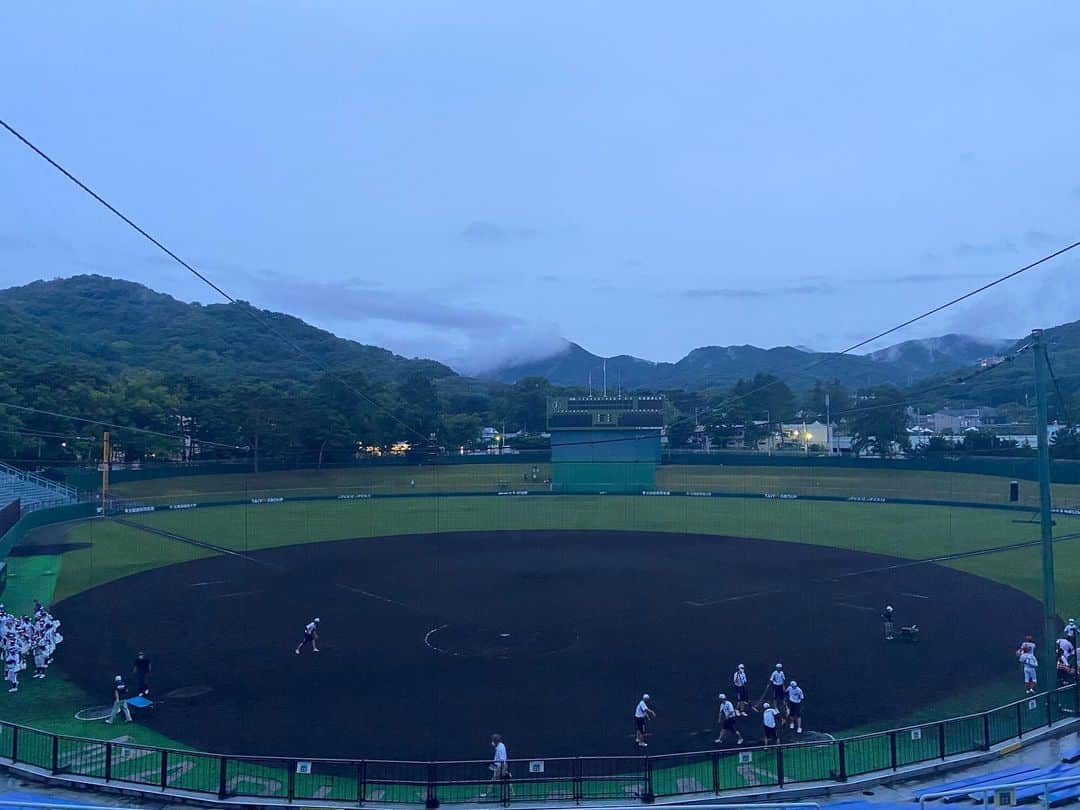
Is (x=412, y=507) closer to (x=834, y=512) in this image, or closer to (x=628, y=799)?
(x=834, y=512)

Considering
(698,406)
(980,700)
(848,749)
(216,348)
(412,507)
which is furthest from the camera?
(216,348)

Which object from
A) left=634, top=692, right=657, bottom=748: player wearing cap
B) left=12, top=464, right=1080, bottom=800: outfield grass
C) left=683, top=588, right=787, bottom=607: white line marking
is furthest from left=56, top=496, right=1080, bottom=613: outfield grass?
left=634, top=692, right=657, bottom=748: player wearing cap

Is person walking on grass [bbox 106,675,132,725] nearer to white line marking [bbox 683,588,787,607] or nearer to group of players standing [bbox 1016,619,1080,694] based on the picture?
white line marking [bbox 683,588,787,607]

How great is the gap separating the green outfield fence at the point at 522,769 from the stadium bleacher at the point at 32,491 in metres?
34.9

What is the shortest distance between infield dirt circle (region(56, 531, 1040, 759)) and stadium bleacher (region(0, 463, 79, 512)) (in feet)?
56.4

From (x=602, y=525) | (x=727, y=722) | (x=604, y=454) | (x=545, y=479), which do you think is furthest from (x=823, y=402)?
(x=727, y=722)

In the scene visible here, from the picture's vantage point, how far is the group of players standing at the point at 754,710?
52.9 ft

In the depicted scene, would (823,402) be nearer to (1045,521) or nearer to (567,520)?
(567,520)

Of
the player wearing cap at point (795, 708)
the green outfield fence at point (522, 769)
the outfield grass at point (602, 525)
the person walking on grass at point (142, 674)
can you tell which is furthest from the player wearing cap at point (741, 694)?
the outfield grass at point (602, 525)

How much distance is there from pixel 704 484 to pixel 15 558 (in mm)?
59688

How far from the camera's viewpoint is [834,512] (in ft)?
204

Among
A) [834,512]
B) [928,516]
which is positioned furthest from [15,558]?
[928,516]

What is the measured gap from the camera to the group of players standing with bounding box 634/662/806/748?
52.9ft

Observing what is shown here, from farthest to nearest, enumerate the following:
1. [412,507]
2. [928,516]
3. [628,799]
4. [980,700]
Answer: [412,507] → [928,516] → [980,700] → [628,799]
